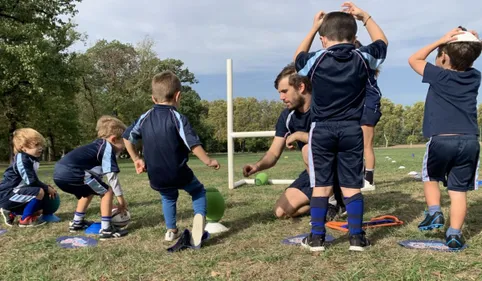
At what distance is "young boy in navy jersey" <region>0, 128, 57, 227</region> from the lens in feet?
14.9

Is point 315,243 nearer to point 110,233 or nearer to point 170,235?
point 170,235

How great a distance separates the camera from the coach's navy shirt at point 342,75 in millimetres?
3000

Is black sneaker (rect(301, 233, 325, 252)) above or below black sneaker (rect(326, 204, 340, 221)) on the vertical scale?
above

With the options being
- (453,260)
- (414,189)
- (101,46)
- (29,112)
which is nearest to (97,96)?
(101,46)

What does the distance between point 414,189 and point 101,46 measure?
124ft

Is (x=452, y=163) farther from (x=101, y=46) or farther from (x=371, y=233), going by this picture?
(x=101, y=46)

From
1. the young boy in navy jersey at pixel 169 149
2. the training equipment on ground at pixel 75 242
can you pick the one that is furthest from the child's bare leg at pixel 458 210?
the training equipment on ground at pixel 75 242

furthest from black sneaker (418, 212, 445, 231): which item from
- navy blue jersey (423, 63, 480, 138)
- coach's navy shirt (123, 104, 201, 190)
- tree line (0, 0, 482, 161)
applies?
tree line (0, 0, 482, 161)

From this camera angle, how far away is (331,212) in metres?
4.43

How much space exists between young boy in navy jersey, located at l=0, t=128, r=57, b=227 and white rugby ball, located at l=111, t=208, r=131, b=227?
3.31ft

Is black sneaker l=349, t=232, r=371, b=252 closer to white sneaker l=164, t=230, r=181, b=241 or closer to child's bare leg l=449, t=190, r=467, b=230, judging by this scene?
child's bare leg l=449, t=190, r=467, b=230

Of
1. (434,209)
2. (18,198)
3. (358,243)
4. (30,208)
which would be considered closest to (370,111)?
(434,209)

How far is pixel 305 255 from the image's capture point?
293cm

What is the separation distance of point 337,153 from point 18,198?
12.1 ft
